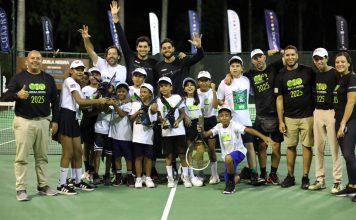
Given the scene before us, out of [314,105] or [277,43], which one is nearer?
[314,105]

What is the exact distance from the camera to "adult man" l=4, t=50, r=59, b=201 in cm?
657

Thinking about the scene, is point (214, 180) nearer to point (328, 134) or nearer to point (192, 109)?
point (192, 109)

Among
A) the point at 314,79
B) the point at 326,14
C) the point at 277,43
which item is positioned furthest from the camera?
the point at 326,14

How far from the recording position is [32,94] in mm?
6551

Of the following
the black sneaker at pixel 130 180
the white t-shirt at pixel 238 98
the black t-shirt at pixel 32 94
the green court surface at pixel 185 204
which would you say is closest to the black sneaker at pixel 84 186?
the green court surface at pixel 185 204

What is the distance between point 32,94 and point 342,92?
411 centimetres

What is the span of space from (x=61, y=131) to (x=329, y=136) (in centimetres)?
378

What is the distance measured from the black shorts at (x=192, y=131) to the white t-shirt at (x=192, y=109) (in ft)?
0.27

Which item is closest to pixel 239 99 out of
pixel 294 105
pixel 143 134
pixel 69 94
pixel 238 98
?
pixel 238 98

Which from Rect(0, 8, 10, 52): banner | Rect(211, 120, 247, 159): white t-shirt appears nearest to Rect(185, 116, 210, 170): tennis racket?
Rect(211, 120, 247, 159): white t-shirt

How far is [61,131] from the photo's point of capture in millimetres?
7020

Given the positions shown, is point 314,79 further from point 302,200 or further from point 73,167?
point 73,167

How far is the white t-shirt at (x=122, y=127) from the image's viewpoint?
25.1ft

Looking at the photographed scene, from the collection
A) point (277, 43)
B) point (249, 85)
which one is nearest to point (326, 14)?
point (277, 43)
